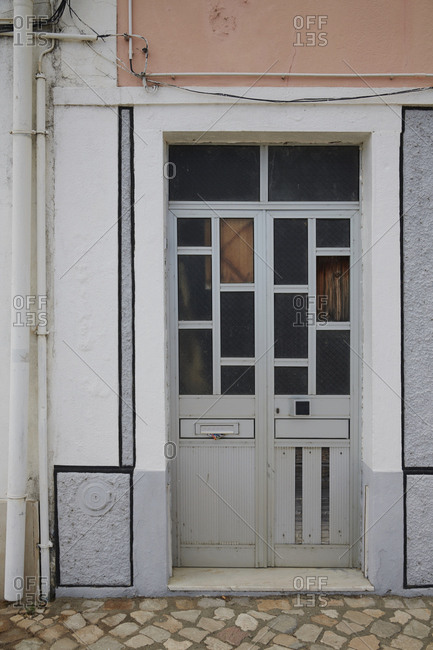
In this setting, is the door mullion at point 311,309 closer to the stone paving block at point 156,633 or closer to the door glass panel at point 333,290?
the door glass panel at point 333,290

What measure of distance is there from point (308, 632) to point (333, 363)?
1.88m

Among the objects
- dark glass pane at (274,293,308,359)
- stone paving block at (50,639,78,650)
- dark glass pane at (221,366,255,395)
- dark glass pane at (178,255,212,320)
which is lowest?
stone paving block at (50,639,78,650)

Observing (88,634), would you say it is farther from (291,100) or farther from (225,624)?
(291,100)

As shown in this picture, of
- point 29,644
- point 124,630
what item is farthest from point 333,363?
point 29,644

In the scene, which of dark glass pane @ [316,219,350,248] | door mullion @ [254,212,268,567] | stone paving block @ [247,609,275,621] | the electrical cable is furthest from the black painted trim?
the electrical cable

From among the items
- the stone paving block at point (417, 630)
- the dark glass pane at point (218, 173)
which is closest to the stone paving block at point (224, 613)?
the stone paving block at point (417, 630)

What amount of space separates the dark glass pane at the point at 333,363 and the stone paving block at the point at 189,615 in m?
1.81

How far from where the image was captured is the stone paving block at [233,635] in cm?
362

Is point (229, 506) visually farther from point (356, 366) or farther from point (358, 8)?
point (358, 8)

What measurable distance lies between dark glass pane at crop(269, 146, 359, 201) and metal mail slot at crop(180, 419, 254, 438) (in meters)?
1.77

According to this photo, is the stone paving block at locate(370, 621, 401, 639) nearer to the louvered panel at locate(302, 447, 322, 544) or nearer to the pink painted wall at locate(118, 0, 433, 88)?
the louvered panel at locate(302, 447, 322, 544)

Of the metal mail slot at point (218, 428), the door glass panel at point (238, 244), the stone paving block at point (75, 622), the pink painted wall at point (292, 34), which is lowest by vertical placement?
the stone paving block at point (75, 622)

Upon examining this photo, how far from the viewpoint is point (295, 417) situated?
4.41m

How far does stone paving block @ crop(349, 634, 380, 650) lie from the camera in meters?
3.53
